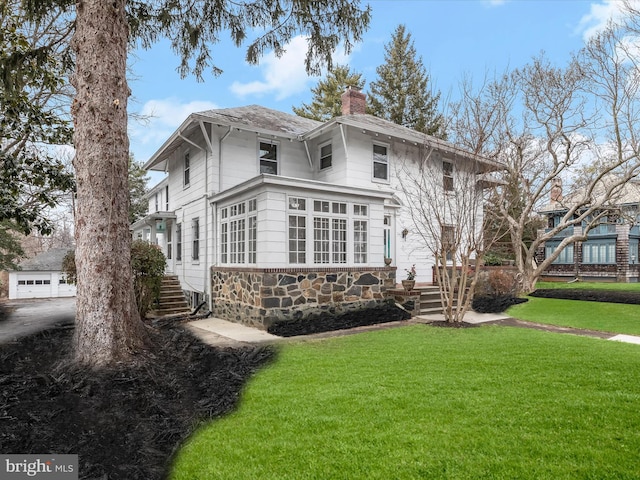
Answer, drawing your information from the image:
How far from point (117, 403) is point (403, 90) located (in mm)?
29598

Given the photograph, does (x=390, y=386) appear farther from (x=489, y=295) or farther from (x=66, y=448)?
(x=489, y=295)

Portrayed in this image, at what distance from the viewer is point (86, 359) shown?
535 cm

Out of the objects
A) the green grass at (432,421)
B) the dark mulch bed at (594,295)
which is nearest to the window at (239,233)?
the green grass at (432,421)

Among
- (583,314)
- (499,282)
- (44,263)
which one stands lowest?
(583,314)

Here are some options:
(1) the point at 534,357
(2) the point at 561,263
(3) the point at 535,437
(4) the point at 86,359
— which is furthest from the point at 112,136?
(2) the point at 561,263

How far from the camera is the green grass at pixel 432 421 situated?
2828mm

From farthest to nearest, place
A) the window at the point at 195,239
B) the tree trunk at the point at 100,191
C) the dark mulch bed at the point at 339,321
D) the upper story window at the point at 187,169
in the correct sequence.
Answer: the upper story window at the point at 187,169 < the window at the point at 195,239 < the dark mulch bed at the point at 339,321 < the tree trunk at the point at 100,191

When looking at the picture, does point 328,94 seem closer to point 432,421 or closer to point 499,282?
point 499,282

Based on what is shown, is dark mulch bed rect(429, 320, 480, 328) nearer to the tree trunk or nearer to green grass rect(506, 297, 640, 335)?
green grass rect(506, 297, 640, 335)

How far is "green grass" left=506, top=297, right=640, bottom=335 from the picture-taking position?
941 centimetres

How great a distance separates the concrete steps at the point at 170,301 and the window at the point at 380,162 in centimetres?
738

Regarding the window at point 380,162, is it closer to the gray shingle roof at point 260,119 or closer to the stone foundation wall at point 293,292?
the gray shingle roof at point 260,119

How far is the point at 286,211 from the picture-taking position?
29.1 feet

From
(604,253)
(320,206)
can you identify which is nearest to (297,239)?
(320,206)
